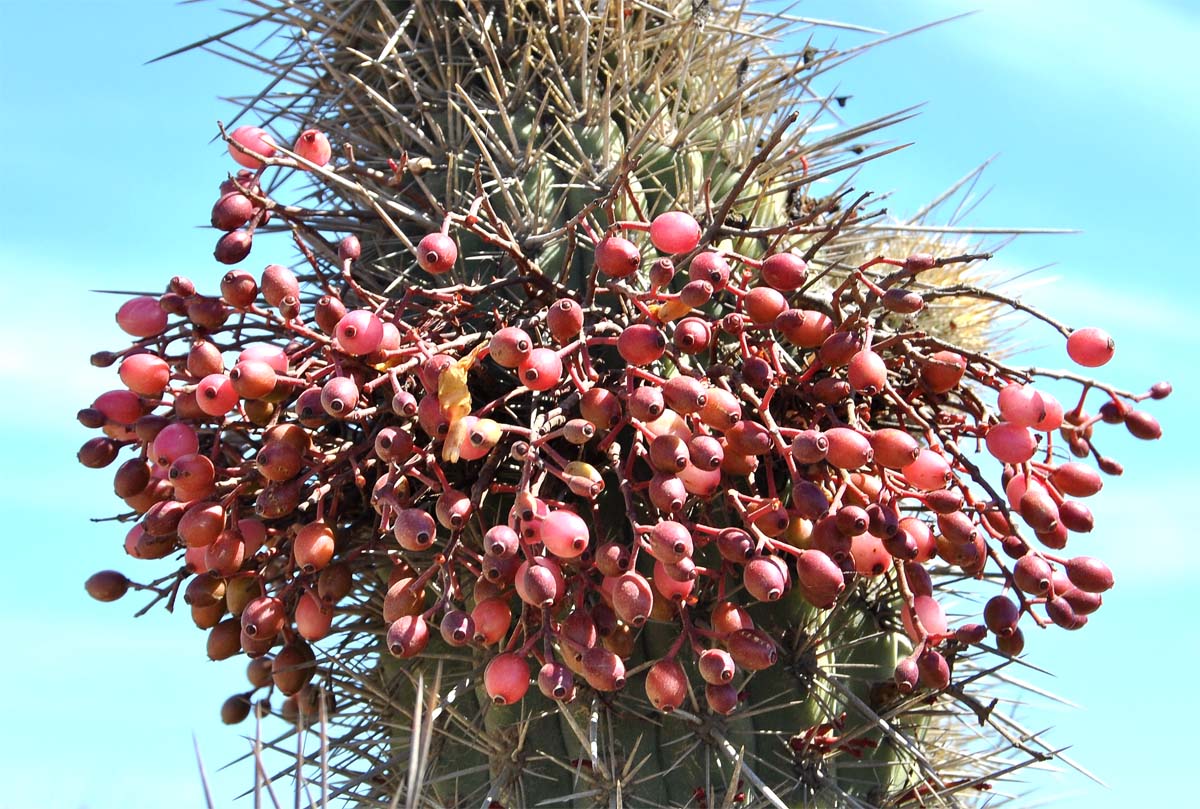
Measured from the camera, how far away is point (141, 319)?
1.97 m

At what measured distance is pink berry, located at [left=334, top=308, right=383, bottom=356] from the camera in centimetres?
174

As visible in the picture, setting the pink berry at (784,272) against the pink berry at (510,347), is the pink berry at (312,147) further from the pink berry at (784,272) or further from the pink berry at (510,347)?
the pink berry at (784,272)

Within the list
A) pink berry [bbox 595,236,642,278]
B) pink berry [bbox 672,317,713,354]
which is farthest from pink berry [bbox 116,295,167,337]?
pink berry [bbox 672,317,713,354]

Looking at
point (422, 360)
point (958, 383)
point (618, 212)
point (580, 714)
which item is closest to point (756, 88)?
point (618, 212)

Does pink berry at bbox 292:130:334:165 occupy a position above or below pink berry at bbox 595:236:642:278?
below

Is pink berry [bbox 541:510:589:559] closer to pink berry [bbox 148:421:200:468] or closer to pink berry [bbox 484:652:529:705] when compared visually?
pink berry [bbox 484:652:529:705]

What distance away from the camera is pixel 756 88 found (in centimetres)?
258

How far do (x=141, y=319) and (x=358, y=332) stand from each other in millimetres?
444

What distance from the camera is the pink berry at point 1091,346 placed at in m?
1.89

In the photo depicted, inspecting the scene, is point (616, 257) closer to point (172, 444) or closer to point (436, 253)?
point (436, 253)

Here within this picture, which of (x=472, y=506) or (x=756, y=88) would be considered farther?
(x=756, y=88)

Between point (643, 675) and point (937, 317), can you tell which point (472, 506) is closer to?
point (643, 675)

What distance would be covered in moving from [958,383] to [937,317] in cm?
158

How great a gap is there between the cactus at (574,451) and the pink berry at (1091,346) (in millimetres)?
109
